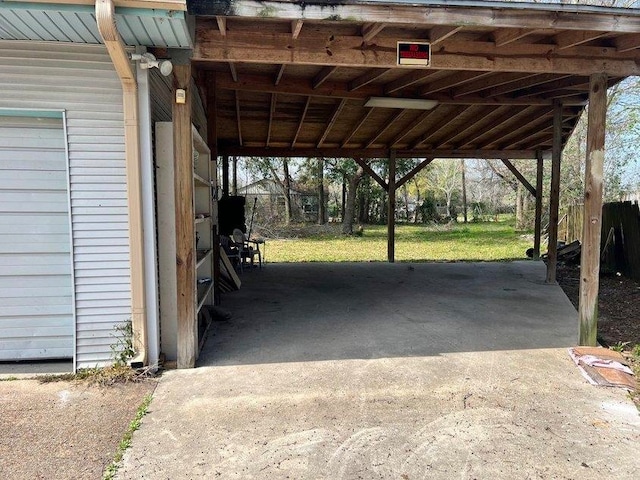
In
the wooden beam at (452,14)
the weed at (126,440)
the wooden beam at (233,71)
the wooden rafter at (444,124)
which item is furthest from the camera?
the wooden rafter at (444,124)

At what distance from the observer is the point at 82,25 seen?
2.63 metres

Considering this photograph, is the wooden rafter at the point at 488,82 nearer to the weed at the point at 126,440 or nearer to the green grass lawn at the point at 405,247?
the weed at the point at 126,440

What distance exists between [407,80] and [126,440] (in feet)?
14.3

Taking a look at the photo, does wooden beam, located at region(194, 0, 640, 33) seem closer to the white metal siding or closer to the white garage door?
the white metal siding

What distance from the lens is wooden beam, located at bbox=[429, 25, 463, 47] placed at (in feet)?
9.61

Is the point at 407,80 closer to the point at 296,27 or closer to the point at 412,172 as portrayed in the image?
the point at 296,27

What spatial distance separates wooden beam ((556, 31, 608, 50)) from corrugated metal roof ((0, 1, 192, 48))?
291 cm

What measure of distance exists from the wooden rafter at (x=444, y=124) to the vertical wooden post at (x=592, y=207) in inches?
108

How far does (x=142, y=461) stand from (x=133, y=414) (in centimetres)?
52

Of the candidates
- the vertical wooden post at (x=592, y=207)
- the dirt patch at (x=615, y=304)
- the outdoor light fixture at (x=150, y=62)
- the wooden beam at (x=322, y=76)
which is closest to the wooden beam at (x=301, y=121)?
the wooden beam at (x=322, y=76)

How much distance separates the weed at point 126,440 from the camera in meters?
1.98

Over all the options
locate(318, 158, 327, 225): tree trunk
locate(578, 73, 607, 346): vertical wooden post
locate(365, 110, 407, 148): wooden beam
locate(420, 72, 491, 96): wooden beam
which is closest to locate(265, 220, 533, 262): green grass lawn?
locate(318, 158, 327, 225): tree trunk

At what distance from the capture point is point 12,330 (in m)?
3.15

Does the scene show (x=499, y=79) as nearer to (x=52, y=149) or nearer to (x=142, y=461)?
(x=52, y=149)
